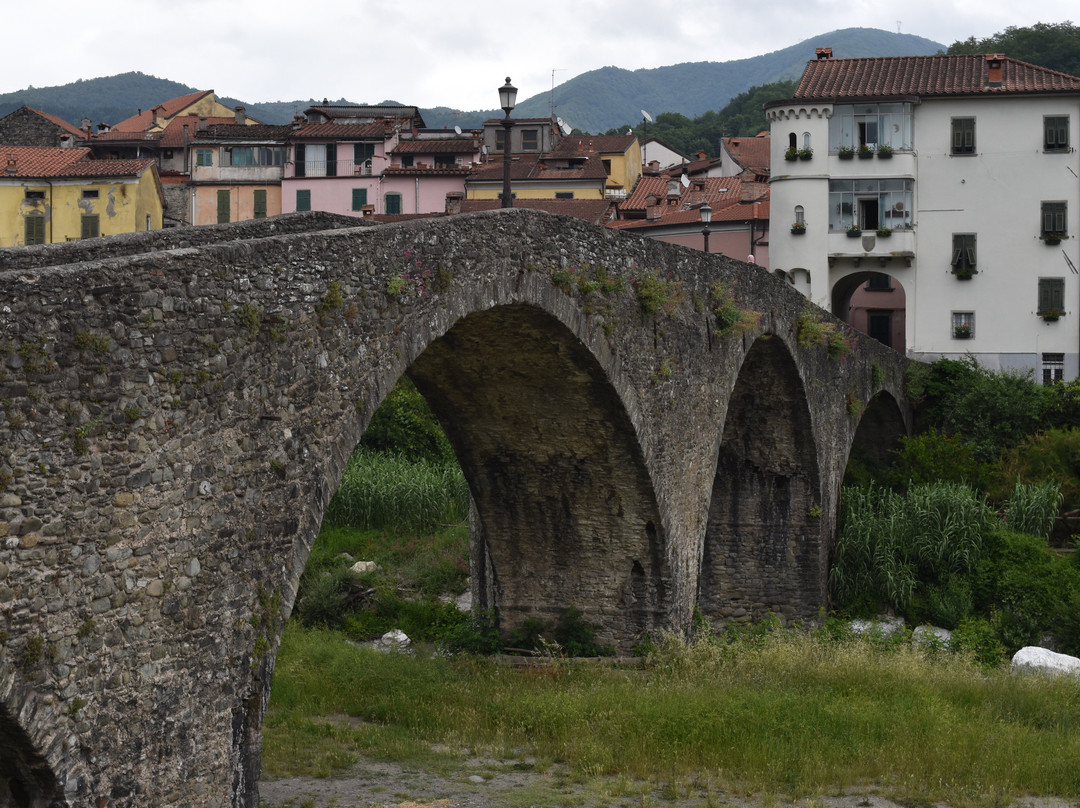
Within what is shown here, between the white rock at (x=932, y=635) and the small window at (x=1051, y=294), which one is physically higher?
the small window at (x=1051, y=294)

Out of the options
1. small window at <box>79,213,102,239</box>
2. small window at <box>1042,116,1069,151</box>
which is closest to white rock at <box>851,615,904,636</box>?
small window at <box>1042,116,1069,151</box>

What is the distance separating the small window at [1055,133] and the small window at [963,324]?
480 centimetres

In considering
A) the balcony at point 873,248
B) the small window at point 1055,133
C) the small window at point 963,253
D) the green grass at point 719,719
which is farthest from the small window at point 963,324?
A: the green grass at point 719,719

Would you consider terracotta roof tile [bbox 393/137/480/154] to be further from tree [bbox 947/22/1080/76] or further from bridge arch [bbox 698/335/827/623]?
bridge arch [bbox 698/335/827/623]

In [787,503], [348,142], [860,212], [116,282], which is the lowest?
[787,503]

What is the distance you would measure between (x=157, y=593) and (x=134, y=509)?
0.58 metres

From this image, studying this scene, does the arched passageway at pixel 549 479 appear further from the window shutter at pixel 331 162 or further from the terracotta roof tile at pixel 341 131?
the terracotta roof tile at pixel 341 131

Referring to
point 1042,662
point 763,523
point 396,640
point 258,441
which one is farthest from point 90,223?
point 258,441

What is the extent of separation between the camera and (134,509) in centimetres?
729

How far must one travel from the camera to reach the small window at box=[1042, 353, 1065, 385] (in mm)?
33438

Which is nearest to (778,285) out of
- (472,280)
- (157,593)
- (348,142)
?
(472,280)

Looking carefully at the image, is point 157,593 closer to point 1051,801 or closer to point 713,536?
point 1051,801

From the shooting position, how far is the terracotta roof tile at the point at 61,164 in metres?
41.5

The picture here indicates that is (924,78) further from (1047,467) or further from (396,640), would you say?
(396,640)
